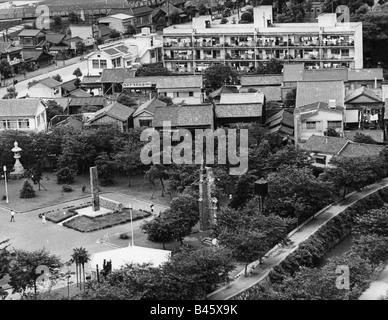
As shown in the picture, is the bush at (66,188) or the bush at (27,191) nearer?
the bush at (27,191)

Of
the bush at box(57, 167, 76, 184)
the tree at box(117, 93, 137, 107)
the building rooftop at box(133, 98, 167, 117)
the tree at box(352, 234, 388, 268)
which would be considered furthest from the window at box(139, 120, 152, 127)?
the tree at box(352, 234, 388, 268)

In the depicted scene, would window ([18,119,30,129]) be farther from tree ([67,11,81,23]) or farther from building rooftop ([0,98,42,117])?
tree ([67,11,81,23])

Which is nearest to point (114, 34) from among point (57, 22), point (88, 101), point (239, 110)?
point (57, 22)

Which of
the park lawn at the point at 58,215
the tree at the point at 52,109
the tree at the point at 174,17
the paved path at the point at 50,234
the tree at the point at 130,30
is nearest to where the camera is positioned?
the paved path at the point at 50,234

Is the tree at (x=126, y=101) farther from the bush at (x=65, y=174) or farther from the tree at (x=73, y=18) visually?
the tree at (x=73, y=18)

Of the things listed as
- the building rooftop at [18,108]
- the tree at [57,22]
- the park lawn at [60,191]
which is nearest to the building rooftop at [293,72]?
the park lawn at [60,191]

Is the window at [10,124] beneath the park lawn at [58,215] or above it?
above
